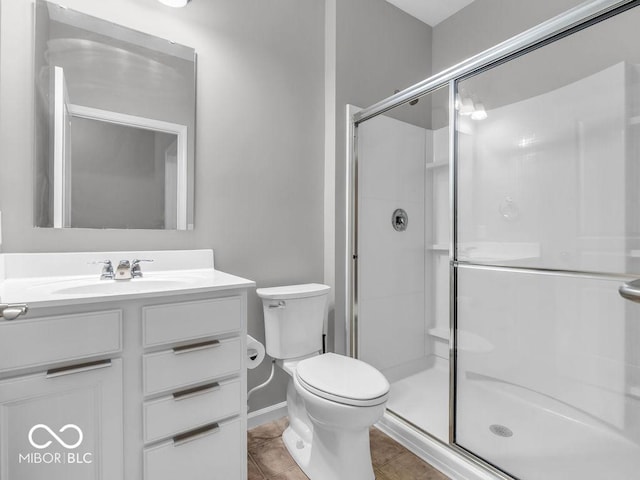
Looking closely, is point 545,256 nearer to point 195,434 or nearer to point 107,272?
point 195,434

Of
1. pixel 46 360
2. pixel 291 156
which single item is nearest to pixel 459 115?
pixel 291 156

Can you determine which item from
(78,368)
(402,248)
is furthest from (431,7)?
(78,368)

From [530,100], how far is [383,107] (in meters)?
0.74

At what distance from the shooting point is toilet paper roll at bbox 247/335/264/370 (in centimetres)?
152

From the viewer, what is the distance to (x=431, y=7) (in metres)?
2.37

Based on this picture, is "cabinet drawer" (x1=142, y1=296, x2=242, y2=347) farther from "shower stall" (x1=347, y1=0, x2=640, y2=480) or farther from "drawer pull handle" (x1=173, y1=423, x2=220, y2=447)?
"shower stall" (x1=347, y1=0, x2=640, y2=480)

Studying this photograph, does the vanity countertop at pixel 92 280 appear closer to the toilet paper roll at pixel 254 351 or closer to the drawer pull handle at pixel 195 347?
the drawer pull handle at pixel 195 347

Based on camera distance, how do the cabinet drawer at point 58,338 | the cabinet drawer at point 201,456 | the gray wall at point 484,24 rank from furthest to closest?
the gray wall at point 484,24 → the cabinet drawer at point 201,456 → the cabinet drawer at point 58,338

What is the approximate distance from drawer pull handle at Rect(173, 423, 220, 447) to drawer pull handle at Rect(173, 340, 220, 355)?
29 cm

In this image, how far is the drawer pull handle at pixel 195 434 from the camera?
1.13 m

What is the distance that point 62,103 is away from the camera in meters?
1.36

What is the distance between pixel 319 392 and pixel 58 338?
88 cm

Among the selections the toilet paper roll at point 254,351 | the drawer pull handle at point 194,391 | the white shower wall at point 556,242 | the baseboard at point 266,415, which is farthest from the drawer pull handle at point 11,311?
the white shower wall at point 556,242

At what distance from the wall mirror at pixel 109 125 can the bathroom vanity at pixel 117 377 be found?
253 millimetres
